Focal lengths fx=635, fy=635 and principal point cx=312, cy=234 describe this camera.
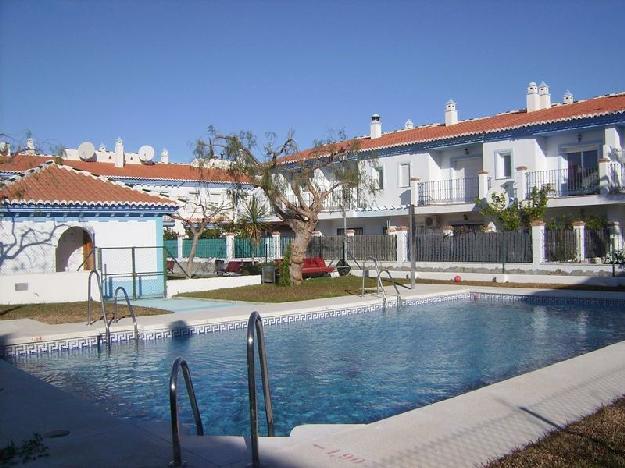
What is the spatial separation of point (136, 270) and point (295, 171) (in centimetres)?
688

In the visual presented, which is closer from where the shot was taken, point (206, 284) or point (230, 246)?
point (206, 284)

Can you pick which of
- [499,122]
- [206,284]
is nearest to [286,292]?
[206,284]

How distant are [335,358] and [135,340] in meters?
4.46

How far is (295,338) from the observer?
539 inches

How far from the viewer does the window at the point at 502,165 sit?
30.7m

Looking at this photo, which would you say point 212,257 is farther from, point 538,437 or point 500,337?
point 538,437

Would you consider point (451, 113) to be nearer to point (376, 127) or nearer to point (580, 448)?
point (376, 127)

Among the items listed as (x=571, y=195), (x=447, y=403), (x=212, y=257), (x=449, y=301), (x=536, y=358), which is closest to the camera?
(x=447, y=403)

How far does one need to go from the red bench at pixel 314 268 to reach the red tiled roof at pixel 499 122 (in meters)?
4.41

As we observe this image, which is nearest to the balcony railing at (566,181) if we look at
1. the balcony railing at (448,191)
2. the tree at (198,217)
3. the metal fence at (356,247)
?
the balcony railing at (448,191)

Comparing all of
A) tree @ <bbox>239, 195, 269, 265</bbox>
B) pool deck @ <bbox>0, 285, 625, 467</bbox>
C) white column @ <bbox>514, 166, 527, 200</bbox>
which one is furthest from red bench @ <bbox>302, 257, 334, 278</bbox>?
pool deck @ <bbox>0, 285, 625, 467</bbox>

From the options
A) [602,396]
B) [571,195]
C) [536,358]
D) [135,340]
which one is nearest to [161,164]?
[571,195]

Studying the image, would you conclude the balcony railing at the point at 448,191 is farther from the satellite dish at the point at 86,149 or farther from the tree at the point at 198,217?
the satellite dish at the point at 86,149

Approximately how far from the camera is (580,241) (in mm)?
23562
